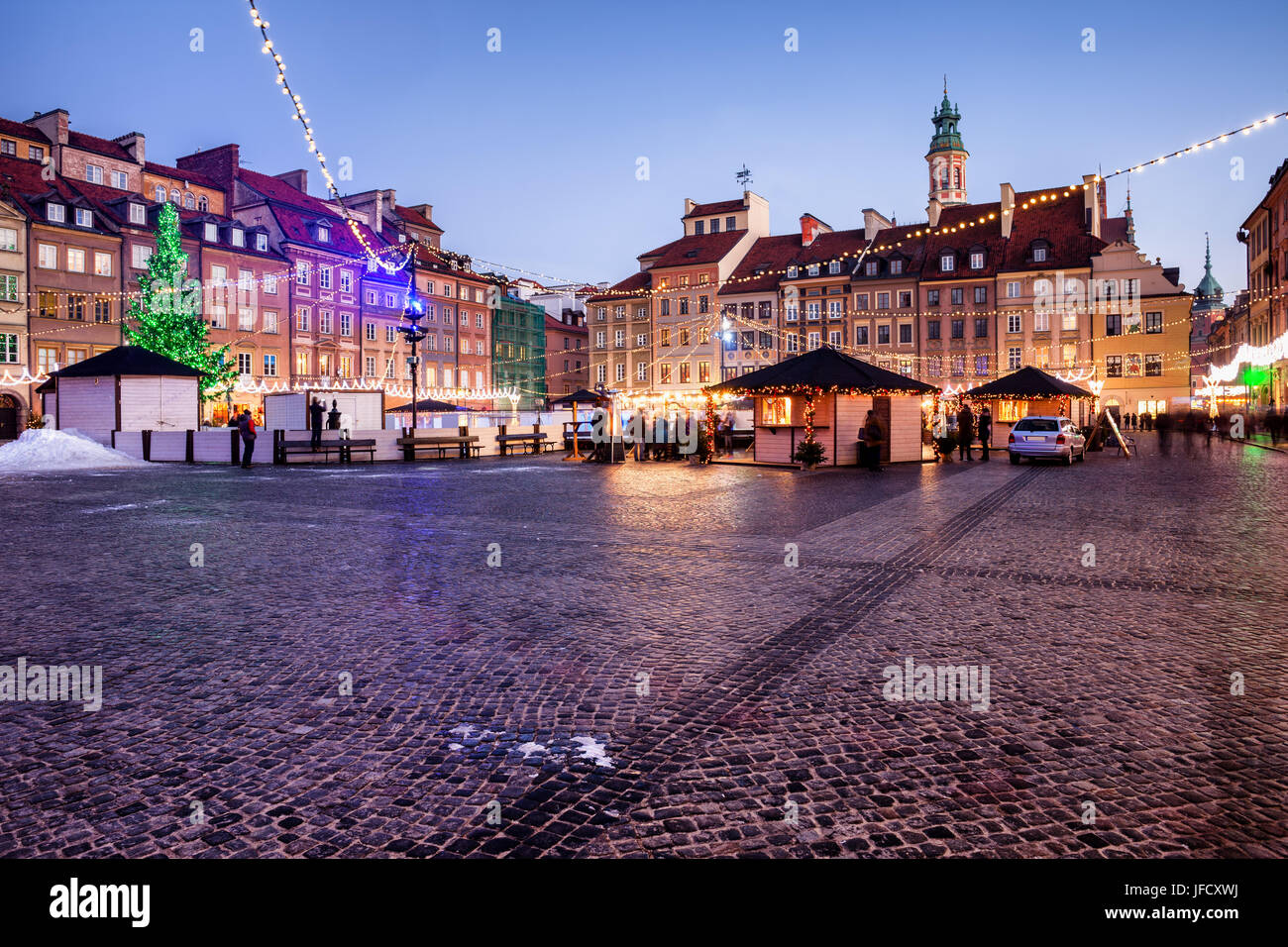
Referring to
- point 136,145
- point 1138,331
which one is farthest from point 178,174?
point 1138,331

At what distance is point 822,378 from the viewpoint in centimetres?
2509

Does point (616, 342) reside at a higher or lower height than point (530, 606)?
higher

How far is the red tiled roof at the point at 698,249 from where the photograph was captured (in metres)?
71.1

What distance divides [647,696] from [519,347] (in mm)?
81476

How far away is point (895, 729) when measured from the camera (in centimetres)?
411

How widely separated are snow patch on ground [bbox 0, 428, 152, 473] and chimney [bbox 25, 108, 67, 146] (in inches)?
1183

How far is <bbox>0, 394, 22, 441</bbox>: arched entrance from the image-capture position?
43531mm

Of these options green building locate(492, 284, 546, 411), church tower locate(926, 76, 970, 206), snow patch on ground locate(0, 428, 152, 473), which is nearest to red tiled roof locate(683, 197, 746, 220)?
green building locate(492, 284, 546, 411)

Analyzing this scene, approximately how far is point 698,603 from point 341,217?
209ft

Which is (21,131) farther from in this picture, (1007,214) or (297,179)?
(1007,214)

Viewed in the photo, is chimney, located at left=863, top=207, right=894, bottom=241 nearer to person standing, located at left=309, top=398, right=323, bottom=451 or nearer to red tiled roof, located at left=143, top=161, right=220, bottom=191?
red tiled roof, located at left=143, top=161, right=220, bottom=191

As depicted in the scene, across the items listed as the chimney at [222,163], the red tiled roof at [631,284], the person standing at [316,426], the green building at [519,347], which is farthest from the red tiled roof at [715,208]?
the person standing at [316,426]
